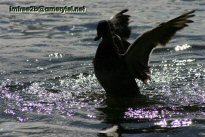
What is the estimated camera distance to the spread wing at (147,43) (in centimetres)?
705

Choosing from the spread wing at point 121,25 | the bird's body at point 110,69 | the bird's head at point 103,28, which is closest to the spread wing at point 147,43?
the bird's body at point 110,69

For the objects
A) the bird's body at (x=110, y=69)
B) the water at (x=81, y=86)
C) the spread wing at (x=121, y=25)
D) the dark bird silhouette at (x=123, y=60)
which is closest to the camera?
the water at (x=81, y=86)

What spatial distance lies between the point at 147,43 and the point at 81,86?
1.51 metres

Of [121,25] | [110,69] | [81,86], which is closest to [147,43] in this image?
[110,69]

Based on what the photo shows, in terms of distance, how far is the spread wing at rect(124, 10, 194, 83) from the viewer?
705 centimetres

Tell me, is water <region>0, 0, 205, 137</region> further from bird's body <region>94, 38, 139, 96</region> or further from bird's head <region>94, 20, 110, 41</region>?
bird's head <region>94, 20, 110, 41</region>

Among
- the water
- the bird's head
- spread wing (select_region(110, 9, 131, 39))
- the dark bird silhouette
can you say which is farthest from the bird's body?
spread wing (select_region(110, 9, 131, 39))

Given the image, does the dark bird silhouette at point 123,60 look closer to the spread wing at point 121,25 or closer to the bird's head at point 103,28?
the bird's head at point 103,28

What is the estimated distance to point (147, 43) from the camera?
23.8 feet

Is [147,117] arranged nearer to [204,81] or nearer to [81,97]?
[81,97]

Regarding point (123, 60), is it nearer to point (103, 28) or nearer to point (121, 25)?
point (103, 28)

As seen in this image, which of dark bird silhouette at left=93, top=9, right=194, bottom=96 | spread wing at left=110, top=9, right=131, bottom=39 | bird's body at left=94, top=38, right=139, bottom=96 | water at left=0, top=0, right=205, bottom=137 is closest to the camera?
water at left=0, top=0, right=205, bottom=137

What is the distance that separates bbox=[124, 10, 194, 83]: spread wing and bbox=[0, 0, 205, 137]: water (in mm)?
411

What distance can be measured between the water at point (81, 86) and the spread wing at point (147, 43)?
411 millimetres
